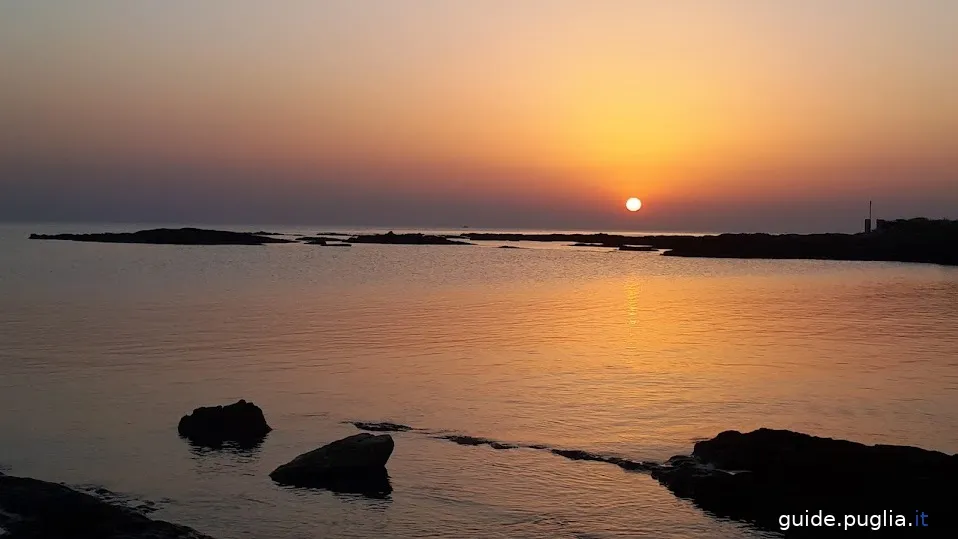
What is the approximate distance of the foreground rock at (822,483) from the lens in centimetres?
1156

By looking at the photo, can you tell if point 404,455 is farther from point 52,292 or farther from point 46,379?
point 52,292

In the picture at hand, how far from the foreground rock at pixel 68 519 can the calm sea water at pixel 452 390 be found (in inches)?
40.5

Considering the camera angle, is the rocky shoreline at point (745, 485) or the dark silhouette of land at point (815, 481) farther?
the dark silhouette of land at point (815, 481)

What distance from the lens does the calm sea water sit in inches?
508

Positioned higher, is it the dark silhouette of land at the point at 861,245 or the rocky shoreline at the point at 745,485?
the dark silhouette of land at the point at 861,245

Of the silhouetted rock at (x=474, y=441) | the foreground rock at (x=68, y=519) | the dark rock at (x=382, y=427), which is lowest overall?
the silhouetted rock at (x=474, y=441)

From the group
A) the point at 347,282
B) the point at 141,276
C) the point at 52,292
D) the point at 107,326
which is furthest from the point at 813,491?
the point at 141,276

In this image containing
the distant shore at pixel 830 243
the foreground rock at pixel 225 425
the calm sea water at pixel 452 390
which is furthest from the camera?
the distant shore at pixel 830 243

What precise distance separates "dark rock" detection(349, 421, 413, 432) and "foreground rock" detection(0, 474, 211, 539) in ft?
19.9

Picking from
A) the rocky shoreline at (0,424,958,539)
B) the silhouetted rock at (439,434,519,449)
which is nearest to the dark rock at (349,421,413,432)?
the silhouetted rock at (439,434,519,449)

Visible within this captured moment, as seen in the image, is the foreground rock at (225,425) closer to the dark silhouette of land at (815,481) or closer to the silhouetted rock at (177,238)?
the dark silhouette of land at (815,481)

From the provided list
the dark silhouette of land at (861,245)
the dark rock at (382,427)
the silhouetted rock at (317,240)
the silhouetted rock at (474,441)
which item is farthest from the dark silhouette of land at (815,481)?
the silhouetted rock at (317,240)

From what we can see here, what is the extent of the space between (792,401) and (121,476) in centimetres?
1456

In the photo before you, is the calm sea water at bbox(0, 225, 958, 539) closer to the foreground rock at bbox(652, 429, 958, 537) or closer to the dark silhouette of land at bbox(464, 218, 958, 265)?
the foreground rock at bbox(652, 429, 958, 537)
